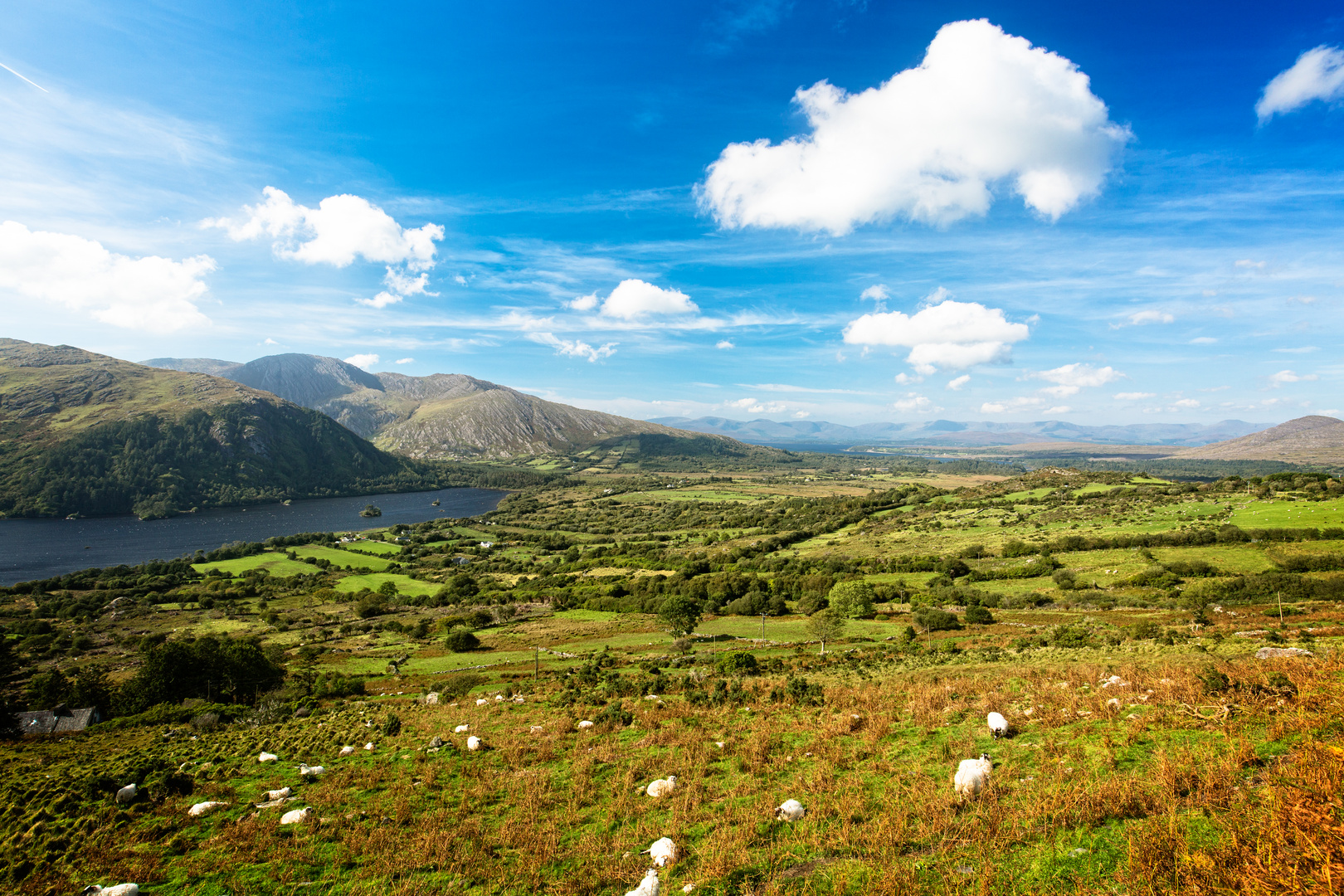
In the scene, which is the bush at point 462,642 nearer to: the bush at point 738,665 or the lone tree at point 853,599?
the bush at point 738,665

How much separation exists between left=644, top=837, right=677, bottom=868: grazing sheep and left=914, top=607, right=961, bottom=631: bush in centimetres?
4084

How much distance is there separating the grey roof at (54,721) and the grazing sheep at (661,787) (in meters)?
36.4

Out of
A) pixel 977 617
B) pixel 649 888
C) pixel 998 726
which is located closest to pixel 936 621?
pixel 977 617

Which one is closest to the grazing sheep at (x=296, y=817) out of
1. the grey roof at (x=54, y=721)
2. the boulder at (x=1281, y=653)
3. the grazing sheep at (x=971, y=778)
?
the grazing sheep at (x=971, y=778)

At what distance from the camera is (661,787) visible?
11891 millimetres

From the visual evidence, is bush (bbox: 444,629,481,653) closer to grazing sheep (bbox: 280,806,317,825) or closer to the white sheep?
grazing sheep (bbox: 280,806,317,825)

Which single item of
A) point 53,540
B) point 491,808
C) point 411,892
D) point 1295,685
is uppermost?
point 1295,685

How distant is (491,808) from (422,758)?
6024 mm

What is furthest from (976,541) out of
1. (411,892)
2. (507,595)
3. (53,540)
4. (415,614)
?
(53,540)

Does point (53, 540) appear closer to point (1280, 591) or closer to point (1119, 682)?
point (1119, 682)

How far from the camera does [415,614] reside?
252ft

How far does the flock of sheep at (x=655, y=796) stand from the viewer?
8.59 metres

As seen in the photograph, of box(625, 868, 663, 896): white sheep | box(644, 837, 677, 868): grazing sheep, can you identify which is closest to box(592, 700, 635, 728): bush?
box(644, 837, 677, 868): grazing sheep

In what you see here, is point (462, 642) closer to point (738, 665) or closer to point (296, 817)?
point (738, 665)
